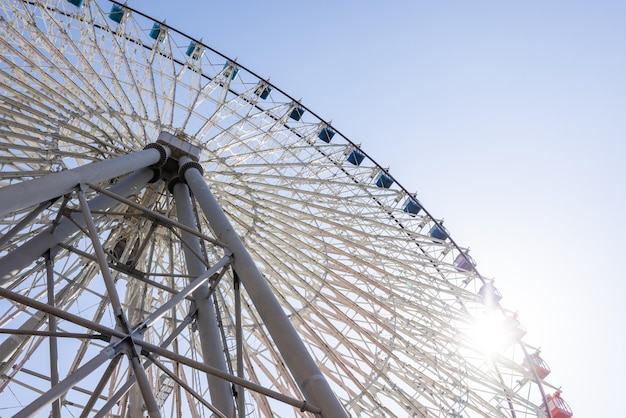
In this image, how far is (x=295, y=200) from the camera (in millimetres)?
14859

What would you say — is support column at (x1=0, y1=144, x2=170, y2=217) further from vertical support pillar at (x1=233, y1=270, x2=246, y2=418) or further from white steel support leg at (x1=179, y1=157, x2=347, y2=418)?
vertical support pillar at (x1=233, y1=270, x2=246, y2=418)

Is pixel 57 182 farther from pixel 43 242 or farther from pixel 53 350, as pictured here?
pixel 53 350

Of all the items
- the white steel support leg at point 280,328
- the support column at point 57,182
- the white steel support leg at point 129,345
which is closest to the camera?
the white steel support leg at point 129,345

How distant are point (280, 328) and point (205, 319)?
2.70 m

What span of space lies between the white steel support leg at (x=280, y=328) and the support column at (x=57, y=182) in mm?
1646

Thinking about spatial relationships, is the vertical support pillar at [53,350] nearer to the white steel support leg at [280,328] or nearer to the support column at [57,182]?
the support column at [57,182]

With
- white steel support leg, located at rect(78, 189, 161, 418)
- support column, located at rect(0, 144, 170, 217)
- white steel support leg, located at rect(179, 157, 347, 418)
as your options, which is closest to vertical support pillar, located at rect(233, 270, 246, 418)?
white steel support leg, located at rect(179, 157, 347, 418)

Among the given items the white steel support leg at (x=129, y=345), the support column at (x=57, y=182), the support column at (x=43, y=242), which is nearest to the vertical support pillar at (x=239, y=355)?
the white steel support leg at (x=129, y=345)

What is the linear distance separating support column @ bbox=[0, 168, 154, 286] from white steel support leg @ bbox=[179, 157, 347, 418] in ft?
6.72

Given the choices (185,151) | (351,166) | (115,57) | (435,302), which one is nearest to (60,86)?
(115,57)

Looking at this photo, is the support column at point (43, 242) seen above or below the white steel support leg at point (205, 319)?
above

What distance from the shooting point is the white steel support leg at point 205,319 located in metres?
7.61

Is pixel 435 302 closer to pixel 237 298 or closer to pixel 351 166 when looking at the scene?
pixel 351 166

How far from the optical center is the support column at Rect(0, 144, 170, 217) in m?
6.48
